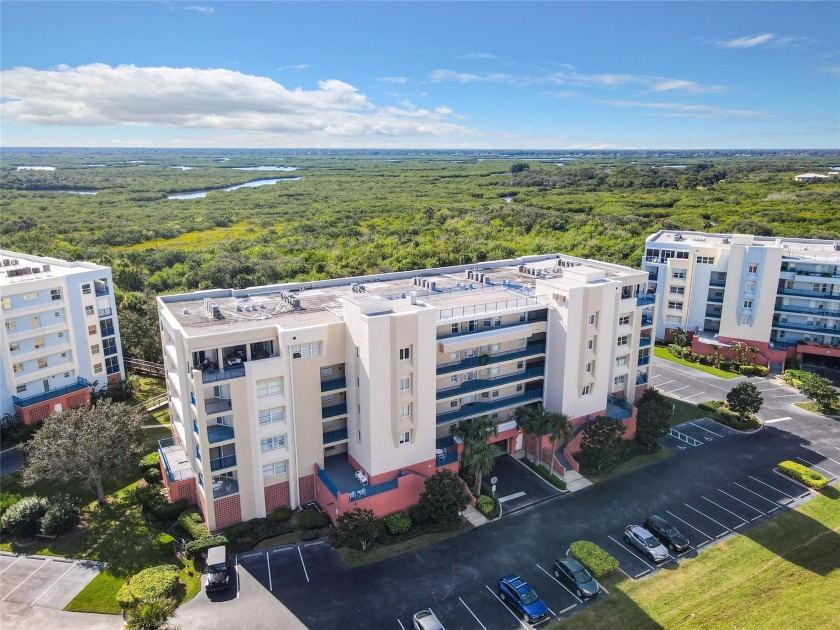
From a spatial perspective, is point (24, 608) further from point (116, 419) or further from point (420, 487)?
point (420, 487)

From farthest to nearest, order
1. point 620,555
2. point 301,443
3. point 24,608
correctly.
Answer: point 301,443 → point 620,555 → point 24,608

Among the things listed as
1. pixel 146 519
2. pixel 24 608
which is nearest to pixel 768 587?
pixel 146 519

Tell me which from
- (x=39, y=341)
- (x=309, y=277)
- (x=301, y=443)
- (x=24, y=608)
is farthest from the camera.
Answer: (x=309, y=277)

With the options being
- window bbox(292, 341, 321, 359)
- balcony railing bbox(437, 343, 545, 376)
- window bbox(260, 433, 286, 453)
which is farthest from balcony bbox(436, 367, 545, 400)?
window bbox(260, 433, 286, 453)

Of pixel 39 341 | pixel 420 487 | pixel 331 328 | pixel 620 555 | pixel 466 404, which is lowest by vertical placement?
pixel 620 555

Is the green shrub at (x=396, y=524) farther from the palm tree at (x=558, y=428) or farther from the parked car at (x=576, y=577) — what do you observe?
the palm tree at (x=558, y=428)

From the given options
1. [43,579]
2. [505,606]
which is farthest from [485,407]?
[43,579]
